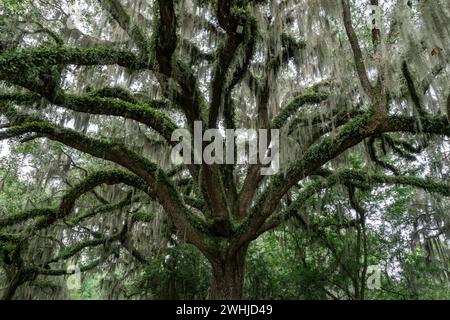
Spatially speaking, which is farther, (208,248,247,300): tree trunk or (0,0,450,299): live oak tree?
(208,248,247,300): tree trunk

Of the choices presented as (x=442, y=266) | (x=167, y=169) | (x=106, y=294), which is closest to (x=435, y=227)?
(x=442, y=266)

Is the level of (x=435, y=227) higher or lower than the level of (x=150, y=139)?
lower

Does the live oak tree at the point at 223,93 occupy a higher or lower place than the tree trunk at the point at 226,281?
higher

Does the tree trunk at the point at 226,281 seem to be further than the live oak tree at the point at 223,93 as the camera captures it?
Yes

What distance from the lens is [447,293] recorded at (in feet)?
37.3

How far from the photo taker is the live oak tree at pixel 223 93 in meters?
4.90

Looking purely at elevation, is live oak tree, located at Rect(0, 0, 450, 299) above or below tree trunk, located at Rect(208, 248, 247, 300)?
above

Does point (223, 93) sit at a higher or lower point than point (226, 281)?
higher

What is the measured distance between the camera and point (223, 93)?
6.21 meters

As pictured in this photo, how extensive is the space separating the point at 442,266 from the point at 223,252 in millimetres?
5861

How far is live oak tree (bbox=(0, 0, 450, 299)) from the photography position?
4.90 m

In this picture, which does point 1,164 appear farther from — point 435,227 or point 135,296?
point 435,227

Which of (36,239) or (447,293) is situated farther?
(447,293)

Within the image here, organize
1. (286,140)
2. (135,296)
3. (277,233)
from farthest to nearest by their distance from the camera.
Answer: (277,233), (135,296), (286,140)
